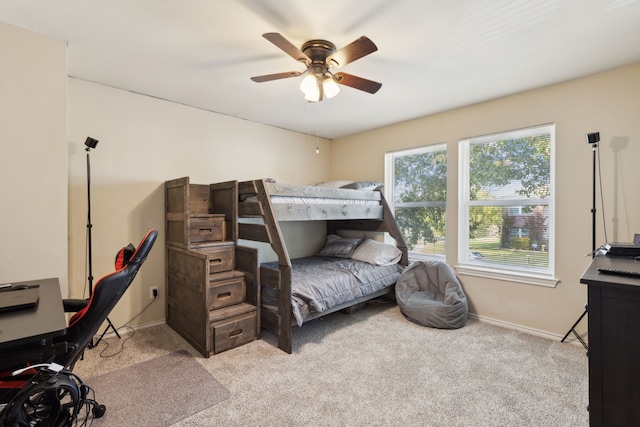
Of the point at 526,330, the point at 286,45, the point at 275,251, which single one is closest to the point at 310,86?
the point at 286,45

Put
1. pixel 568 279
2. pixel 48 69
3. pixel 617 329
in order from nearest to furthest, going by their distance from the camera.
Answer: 1. pixel 617 329
2. pixel 48 69
3. pixel 568 279

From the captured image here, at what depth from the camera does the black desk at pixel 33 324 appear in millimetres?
1030

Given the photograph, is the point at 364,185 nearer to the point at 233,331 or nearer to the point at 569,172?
the point at 569,172

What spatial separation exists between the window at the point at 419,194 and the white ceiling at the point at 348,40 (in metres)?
0.94

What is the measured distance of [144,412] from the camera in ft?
5.84

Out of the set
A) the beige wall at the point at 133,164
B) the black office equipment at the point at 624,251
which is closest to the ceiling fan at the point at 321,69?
the beige wall at the point at 133,164

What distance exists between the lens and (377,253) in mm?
3836

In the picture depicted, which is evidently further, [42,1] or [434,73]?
[434,73]

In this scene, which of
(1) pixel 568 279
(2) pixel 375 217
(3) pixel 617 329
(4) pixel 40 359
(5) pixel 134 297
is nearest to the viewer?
(3) pixel 617 329

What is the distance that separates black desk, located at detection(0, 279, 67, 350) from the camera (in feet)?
3.38

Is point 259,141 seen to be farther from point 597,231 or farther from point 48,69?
point 597,231

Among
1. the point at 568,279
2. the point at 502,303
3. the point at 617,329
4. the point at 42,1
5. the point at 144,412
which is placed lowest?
the point at 144,412

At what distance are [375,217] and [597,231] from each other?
216 cm

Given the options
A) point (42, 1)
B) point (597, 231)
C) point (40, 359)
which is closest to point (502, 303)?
point (597, 231)
